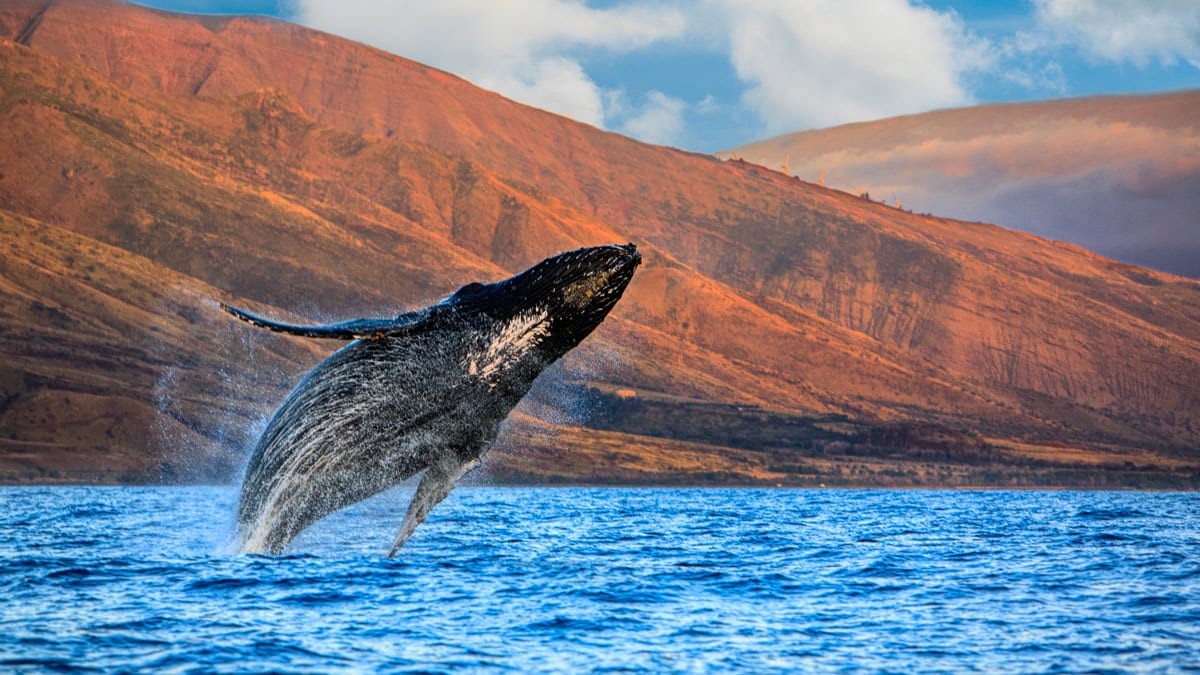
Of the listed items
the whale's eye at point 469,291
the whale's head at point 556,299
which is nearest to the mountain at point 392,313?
the whale's eye at point 469,291

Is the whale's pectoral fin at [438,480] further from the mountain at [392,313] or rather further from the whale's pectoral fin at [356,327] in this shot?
the mountain at [392,313]

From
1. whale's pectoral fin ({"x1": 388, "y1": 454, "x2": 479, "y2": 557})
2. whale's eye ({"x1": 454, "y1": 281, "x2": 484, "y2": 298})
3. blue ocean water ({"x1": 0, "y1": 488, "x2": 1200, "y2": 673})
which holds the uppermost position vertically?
whale's eye ({"x1": 454, "y1": 281, "x2": 484, "y2": 298})

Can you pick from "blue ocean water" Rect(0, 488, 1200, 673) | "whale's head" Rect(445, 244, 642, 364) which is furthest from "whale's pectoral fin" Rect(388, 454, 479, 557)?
"whale's head" Rect(445, 244, 642, 364)

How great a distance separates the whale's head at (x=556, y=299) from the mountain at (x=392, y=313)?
3670 inches

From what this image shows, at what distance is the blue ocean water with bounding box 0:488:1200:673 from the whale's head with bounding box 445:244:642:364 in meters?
3.30

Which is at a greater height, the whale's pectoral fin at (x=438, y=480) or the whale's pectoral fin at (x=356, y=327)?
the whale's pectoral fin at (x=356, y=327)

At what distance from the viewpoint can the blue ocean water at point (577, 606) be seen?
459 inches

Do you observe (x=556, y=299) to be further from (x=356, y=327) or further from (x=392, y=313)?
(x=392, y=313)

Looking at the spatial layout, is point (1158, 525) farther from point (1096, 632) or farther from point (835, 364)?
point (835, 364)

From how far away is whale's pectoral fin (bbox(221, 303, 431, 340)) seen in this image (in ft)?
38.7

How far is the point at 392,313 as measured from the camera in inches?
4163

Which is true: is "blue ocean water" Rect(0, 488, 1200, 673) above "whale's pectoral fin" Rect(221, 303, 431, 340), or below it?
below

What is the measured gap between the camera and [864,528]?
35281 mm

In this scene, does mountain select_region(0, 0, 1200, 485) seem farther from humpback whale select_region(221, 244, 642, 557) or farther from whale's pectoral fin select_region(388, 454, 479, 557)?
humpback whale select_region(221, 244, 642, 557)
